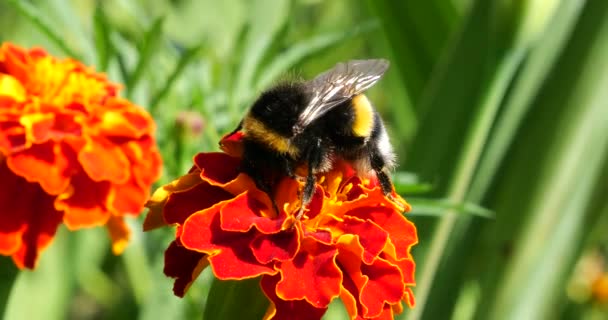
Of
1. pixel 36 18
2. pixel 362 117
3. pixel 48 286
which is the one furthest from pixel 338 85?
pixel 48 286

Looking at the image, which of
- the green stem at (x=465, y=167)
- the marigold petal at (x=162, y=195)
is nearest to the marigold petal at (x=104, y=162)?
the marigold petal at (x=162, y=195)

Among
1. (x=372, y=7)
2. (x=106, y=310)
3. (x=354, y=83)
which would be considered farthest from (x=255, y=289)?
(x=106, y=310)

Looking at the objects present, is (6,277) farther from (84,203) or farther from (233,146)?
(233,146)

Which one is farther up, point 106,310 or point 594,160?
point 594,160

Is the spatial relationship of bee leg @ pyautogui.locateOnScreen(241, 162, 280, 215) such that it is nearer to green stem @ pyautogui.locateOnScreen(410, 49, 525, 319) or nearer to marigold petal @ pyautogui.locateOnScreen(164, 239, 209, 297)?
marigold petal @ pyautogui.locateOnScreen(164, 239, 209, 297)

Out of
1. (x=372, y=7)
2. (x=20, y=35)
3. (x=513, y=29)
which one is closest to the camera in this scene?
(x=513, y=29)

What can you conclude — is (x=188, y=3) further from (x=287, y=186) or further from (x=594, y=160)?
(x=287, y=186)
